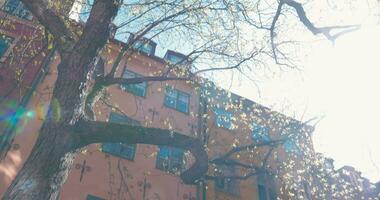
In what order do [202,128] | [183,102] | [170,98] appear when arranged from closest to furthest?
[202,128] < [170,98] < [183,102]

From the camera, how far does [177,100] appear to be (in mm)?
19047

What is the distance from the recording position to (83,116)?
5707mm

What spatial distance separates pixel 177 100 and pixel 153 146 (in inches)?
149

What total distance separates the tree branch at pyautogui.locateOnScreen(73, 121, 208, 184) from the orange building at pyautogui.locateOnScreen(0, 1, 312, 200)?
3.73 meters

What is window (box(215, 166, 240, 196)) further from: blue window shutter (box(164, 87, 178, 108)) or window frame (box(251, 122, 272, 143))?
blue window shutter (box(164, 87, 178, 108))

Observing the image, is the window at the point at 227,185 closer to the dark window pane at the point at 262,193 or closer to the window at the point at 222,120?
the dark window pane at the point at 262,193

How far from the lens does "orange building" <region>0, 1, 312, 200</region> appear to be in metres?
13.0

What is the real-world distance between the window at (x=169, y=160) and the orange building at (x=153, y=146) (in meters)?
0.05

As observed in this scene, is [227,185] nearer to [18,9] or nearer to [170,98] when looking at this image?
[170,98]

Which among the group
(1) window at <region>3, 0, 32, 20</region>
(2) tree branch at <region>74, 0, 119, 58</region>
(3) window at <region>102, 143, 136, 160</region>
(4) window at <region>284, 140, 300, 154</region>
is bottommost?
(2) tree branch at <region>74, 0, 119, 58</region>

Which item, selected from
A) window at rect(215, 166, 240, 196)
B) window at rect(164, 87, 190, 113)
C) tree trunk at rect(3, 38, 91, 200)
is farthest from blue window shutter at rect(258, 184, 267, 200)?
tree trunk at rect(3, 38, 91, 200)

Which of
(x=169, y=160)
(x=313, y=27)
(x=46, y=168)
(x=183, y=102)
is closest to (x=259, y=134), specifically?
(x=183, y=102)

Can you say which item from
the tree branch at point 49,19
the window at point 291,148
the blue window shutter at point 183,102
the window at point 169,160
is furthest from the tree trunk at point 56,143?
the window at point 291,148

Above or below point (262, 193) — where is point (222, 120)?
above
